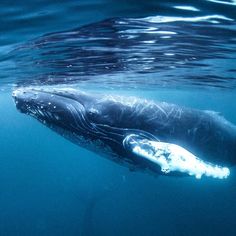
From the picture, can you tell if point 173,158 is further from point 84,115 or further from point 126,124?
point 84,115

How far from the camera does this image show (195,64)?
18.0 meters

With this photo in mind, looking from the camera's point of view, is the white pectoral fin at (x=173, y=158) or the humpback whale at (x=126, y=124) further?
the humpback whale at (x=126, y=124)

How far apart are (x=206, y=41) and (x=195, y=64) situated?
213 inches

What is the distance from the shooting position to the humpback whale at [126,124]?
8.91 meters

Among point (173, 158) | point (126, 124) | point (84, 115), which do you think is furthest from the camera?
point (84, 115)

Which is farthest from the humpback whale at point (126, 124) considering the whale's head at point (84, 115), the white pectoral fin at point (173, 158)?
the white pectoral fin at point (173, 158)

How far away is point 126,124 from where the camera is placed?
29.5 feet

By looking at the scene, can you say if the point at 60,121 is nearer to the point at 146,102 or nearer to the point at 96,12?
the point at 146,102

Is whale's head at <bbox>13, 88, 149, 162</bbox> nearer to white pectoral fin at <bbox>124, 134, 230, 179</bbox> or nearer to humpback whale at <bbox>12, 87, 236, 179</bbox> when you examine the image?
humpback whale at <bbox>12, 87, 236, 179</bbox>

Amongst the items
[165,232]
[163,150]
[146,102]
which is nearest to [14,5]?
[146,102]

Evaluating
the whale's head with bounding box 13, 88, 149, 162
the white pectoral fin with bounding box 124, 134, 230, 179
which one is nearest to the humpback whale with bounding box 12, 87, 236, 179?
the whale's head with bounding box 13, 88, 149, 162

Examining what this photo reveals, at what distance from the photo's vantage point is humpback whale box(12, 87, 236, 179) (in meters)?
8.91

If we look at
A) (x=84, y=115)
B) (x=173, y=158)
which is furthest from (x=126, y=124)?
(x=173, y=158)

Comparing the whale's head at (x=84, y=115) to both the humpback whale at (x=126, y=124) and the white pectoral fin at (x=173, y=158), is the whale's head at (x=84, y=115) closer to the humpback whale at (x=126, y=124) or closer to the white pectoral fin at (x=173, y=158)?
the humpback whale at (x=126, y=124)
